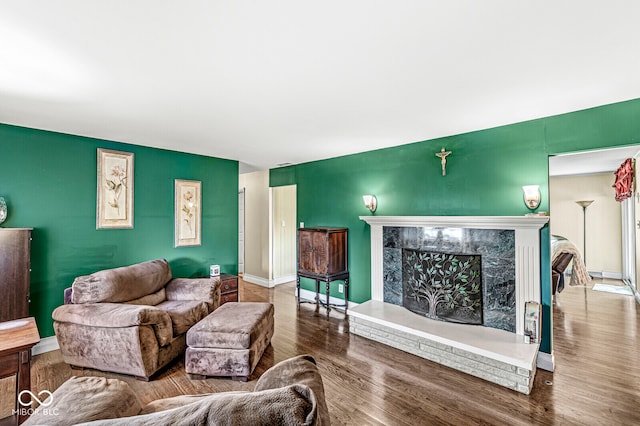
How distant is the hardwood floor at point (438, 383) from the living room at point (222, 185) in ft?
0.72

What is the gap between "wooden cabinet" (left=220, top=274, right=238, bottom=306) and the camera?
409cm

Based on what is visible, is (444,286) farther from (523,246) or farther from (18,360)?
(18,360)

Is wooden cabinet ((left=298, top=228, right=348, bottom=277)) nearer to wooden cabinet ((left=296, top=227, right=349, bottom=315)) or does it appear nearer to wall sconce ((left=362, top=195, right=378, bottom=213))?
wooden cabinet ((left=296, top=227, right=349, bottom=315))

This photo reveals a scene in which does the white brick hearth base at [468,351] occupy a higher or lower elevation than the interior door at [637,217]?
lower

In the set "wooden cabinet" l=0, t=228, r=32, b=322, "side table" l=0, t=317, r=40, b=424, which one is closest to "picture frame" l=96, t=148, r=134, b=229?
"wooden cabinet" l=0, t=228, r=32, b=322

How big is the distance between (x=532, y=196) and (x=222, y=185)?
415cm

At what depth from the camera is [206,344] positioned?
2578 mm

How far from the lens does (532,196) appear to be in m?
2.80

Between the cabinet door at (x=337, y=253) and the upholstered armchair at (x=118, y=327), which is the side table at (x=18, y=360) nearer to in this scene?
the upholstered armchair at (x=118, y=327)

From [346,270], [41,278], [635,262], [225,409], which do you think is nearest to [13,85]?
[41,278]

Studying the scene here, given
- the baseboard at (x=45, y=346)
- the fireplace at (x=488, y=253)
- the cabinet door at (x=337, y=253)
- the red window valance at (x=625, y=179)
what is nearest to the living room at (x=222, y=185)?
the baseboard at (x=45, y=346)

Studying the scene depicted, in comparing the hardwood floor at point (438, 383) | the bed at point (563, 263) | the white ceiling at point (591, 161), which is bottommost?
the hardwood floor at point (438, 383)

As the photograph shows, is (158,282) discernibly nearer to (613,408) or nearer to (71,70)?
(71,70)

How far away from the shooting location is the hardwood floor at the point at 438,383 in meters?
2.09
